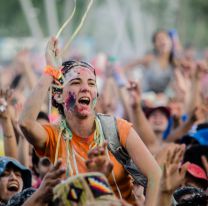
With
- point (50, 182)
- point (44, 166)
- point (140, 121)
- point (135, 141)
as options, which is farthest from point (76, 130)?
point (140, 121)

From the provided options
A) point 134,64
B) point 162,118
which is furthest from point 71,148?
point 134,64

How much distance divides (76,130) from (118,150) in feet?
A: 1.02

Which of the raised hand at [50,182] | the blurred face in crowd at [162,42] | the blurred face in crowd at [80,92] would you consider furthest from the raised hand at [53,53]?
the blurred face in crowd at [162,42]

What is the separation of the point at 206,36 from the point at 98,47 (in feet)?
44.1

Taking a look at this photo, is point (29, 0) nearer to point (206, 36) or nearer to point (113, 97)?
point (206, 36)

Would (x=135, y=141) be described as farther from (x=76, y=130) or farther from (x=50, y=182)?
(x=50, y=182)

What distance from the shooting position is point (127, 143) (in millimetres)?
6031

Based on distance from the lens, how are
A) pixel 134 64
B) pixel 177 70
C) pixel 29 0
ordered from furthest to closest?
1. pixel 29 0
2. pixel 134 64
3. pixel 177 70

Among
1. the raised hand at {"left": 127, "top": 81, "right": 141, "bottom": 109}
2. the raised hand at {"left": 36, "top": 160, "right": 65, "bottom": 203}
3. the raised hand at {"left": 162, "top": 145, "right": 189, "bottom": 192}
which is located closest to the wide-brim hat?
the raised hand at {"left": 36, "top": 160, "right": 65, "bottom": 203}

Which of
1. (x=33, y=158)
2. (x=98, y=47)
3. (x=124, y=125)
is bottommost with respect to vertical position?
(x=124, y=125)

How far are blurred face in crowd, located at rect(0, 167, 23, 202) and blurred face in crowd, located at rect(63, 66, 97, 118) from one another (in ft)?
2.92

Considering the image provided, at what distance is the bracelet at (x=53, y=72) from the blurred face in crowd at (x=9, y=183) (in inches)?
39.7

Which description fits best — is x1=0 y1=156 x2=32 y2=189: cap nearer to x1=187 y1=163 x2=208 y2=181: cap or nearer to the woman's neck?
the woman's neck

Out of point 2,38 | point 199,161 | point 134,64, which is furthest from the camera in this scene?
point 2,38
